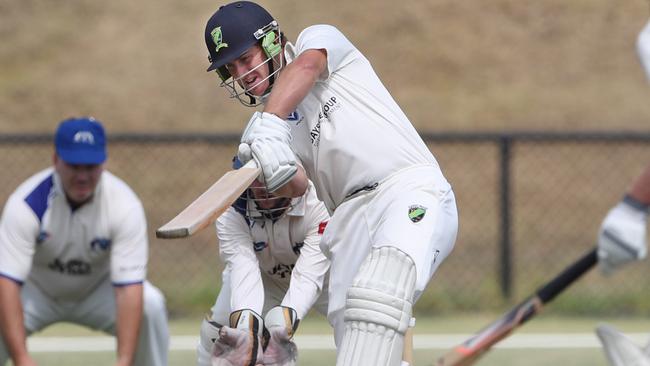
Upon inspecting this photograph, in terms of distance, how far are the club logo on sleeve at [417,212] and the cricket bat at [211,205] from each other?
587 mm

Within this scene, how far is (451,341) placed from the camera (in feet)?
27.0

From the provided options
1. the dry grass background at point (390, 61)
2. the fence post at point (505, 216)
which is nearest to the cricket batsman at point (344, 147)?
the fence post at point (505, 216)

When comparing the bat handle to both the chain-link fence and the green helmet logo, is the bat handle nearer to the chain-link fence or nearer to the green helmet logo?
the green helmet logo

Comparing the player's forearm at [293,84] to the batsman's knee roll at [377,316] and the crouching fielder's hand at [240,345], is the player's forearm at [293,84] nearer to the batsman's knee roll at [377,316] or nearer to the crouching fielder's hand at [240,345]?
the batsman's knee roll at [377,316]

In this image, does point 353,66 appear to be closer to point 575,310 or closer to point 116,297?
point 116,297

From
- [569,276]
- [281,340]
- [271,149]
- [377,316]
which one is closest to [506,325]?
[569,276]

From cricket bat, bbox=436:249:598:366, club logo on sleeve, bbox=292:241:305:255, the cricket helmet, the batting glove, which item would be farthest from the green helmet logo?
the batting glove

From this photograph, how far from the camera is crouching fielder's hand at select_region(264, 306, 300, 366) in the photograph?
5.12 m

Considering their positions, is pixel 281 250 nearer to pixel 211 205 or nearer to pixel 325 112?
pixel 325 112

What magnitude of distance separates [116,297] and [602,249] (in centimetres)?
303

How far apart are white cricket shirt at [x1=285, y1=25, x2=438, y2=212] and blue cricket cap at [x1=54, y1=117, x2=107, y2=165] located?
1.58m

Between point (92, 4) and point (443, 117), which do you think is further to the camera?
point (92, 4)

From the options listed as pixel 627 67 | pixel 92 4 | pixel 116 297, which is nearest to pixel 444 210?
pixel 116 297

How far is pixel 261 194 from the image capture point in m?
5.36
